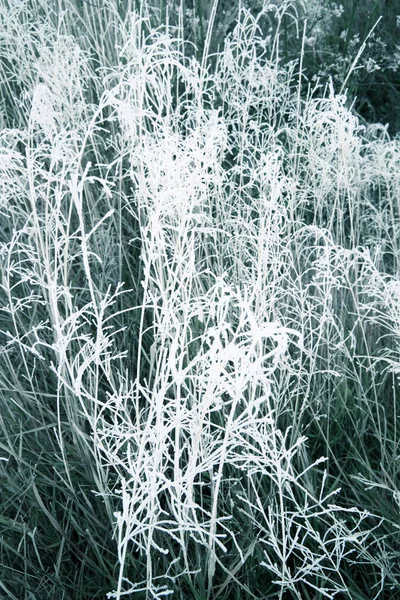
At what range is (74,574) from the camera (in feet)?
4.42

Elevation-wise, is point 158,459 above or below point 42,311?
above

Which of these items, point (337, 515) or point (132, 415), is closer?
point (337, 515)

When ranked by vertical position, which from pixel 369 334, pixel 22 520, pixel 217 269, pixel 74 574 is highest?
pixel 217 269

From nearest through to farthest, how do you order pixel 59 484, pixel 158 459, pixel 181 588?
pixel 158 459 → pixel 181 588 → pixel 59 484

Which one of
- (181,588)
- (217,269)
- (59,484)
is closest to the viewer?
(181,588)

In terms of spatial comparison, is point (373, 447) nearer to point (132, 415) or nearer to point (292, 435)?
point (292, 435)

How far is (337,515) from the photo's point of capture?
1.39 metres

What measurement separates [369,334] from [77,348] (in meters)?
0.73

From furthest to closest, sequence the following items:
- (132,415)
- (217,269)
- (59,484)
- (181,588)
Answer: (217,269)
(132,415)
(59,484)
(181,588)

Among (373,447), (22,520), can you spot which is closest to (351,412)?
(373,447)

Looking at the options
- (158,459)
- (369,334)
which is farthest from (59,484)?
(369,334)

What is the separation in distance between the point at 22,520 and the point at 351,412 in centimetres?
75

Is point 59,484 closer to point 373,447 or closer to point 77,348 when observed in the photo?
point 77,348

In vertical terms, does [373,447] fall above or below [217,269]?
below
